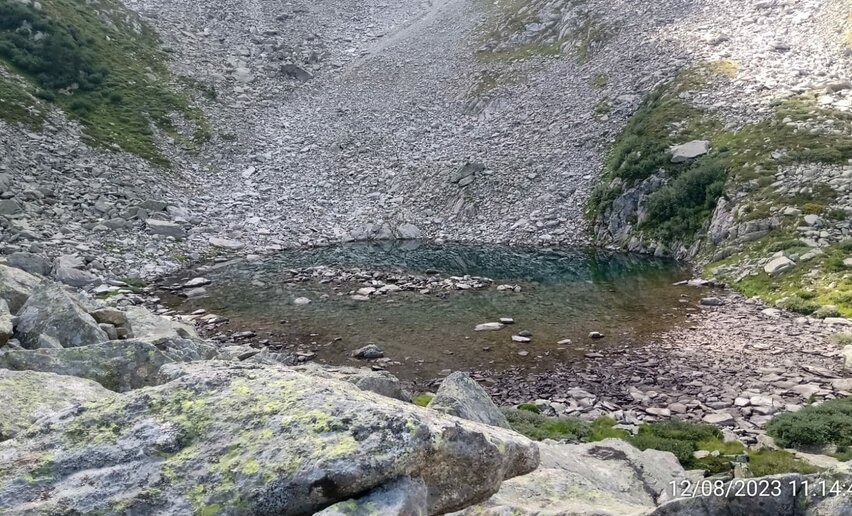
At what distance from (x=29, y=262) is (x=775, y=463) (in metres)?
29.8

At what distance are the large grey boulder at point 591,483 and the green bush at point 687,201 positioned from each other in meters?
24.4

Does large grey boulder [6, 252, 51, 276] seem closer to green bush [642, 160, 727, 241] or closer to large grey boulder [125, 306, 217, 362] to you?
large grey boulder [125, 306, 217, 362]

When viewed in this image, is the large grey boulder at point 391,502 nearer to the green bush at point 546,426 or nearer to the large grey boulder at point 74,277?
the green bush at point 546,426

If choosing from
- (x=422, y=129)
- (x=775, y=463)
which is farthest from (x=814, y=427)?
(x=422, y=129)

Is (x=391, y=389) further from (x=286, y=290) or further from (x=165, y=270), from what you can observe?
(x=165, y=270)

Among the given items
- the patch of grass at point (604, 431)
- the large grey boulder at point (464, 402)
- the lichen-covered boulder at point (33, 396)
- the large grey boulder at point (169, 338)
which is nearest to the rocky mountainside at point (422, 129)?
the large grey boulder at point (169, 338)

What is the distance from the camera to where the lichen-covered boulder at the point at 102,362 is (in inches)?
367

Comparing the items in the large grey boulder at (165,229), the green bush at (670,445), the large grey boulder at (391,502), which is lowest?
the green bush at (670,445)

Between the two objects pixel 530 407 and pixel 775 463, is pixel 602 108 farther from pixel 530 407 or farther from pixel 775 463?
pixel 775 463

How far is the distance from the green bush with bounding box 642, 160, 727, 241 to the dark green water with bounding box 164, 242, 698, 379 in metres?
2.57

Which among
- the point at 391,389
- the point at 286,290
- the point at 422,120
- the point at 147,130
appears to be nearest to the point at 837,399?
the point at 391,389

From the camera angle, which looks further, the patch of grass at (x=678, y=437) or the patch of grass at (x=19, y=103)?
the patch of grass at (x=19, y=103)

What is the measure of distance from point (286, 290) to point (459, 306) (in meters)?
9.33

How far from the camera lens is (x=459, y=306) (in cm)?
2484
